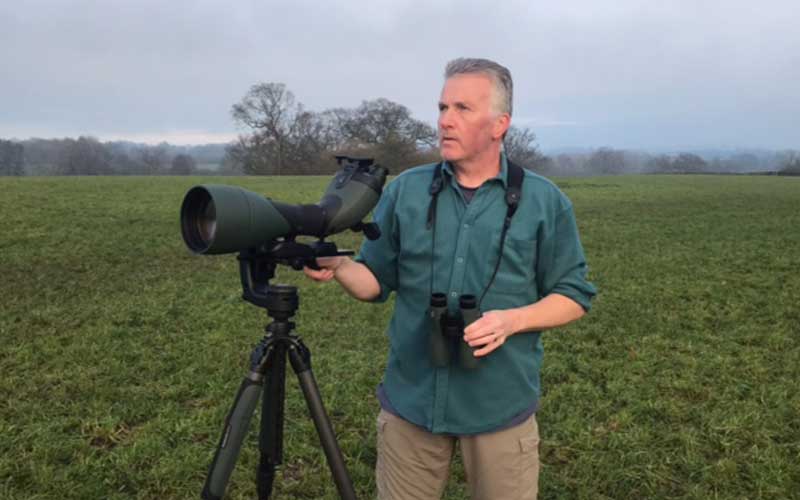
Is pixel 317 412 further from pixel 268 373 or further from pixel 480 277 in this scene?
pixel 480 277

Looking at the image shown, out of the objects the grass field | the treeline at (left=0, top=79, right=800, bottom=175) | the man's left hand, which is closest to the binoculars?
the man's left hand

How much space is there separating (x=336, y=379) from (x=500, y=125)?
3.76 metres

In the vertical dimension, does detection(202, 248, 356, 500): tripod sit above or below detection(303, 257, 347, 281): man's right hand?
below

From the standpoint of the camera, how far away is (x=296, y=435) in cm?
425

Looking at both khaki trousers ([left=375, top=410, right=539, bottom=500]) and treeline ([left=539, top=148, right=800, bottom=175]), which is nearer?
khaki trousers ([left=375, top=410, right=539, bottom=500])

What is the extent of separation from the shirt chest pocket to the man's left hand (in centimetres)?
20

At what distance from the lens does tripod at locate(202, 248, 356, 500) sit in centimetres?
196

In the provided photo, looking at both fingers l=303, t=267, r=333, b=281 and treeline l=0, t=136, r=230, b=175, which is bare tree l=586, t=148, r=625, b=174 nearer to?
treeline l=0, t=136, r=230, b=175

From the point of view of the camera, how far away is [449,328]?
1.94 m

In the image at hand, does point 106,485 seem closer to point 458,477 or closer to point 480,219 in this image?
point 458,477

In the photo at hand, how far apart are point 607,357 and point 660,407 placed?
4.22ft

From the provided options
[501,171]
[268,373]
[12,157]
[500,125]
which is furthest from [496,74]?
[12,157]

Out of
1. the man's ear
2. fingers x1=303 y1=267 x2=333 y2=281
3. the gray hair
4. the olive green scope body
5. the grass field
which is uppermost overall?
the gray hair

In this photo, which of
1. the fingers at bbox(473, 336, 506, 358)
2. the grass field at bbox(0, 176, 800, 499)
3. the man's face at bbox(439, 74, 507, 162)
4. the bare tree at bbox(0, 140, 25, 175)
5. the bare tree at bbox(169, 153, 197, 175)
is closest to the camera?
the fingers at bbox(473, 336, 506, 358)
